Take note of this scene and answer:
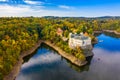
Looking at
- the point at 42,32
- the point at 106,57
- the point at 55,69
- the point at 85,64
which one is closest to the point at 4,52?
the point at 55,69

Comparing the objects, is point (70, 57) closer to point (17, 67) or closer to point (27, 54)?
point (27, 54)

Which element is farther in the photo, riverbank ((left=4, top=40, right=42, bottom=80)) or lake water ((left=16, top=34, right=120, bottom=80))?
lake water ((left=16, top=34, right=120, bottom=80))

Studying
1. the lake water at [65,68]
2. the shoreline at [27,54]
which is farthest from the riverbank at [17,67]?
the lake water at [65,68]

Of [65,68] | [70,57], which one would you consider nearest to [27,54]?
[70,57]

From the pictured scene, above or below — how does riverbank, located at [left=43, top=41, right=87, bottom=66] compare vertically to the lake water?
above

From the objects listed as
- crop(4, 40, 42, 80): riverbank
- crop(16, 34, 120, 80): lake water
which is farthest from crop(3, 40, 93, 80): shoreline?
crop(16, 34, 120, 80): lake water

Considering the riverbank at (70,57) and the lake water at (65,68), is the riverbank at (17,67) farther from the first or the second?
Result: the riverbank at (70,57)

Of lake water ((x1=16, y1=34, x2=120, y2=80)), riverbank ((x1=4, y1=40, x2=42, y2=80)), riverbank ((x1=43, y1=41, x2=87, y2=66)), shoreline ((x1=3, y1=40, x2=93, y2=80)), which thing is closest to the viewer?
riverbank ((x1=4, y1=40, x2=42, y2=80))

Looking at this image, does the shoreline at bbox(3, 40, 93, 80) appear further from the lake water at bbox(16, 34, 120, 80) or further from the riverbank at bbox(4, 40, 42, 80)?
the lake water at bbox(16, 34, 120, 80)

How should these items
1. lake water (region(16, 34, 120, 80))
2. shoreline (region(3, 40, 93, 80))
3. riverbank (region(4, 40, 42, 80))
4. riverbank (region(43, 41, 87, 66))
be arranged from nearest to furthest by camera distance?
riverbank (region(4, 40, 42, 80)) < shoreline (region(3, 40, 93, 80)) < lake water (region(16, 34, 120, 80)) < riverbank (region(43, 41, 87, 66))

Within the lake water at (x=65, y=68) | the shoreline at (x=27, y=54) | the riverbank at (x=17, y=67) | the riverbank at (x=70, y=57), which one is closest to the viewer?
the riverbank at (x=17, y=67)
